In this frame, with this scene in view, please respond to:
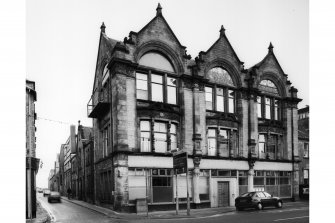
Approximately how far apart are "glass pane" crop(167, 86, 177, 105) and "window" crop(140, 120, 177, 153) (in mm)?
1581

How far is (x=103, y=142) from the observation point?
2367 cm

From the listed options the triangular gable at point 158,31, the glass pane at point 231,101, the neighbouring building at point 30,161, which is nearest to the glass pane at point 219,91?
the glass pane at point 231,101

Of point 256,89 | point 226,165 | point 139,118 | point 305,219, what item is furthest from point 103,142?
point 305,219

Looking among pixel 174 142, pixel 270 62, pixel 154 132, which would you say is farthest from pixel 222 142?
pixel 270 62

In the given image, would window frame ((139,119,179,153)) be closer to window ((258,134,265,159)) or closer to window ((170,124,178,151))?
window ((170,124,178,151))

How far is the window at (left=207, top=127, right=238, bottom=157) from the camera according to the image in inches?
908

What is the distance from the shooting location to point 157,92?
21.3 metres

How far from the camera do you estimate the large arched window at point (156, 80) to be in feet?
68.0

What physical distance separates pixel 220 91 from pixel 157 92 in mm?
5475

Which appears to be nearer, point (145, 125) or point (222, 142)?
point (145, 125)

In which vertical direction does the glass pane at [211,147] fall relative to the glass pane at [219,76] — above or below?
below

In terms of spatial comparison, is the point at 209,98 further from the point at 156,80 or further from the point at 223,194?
the point at 223,194

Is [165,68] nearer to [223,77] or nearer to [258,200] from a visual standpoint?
[223,77]

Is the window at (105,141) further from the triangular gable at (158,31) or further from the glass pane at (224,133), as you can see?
the glass pane at (224,133)
